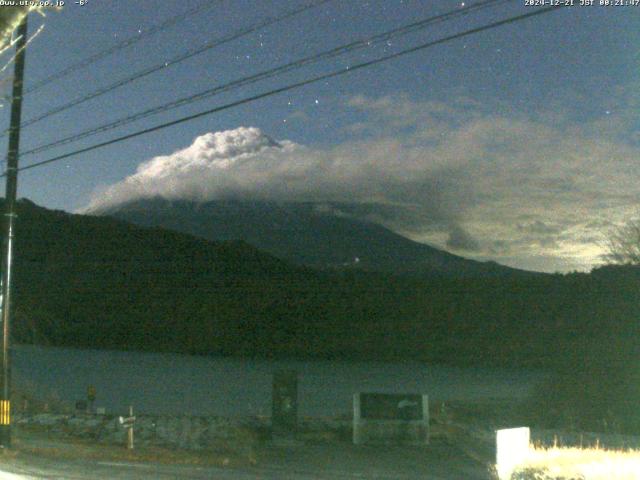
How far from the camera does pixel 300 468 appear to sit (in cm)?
1661

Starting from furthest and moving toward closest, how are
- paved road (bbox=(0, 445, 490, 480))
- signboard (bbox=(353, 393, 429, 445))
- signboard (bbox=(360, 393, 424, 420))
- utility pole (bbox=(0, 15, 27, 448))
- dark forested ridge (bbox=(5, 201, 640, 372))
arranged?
dark forested ridge (bbox=(5, 201, 640, 372)) → signboard (bbox=(360, 393, 424, 420)) → signboard (bbox=(353, 393, 429, 445)) → utility pole (bbox=(0, 15, 27, 448)) → paved road (bbox=(0, 445, 490, 480))

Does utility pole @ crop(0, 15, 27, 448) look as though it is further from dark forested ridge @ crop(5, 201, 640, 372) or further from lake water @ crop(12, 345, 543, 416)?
dark forested ridge @ crop(5, 201, 640, 372)

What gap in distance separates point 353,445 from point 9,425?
7.73m

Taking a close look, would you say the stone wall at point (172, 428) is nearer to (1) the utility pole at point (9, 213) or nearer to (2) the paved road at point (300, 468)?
(2) the paved road at point (300, 468)

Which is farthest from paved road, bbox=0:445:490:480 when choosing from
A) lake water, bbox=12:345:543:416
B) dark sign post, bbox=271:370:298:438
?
lake water, bbox=12:345:543:416

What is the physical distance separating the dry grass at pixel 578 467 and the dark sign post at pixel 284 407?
300 inches

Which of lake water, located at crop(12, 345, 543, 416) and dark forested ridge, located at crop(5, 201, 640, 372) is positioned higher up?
dark forested ridge, located at crop(5, 201, 640, 372)

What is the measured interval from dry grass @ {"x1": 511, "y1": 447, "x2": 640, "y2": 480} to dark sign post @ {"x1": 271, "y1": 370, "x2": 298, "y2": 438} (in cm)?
761

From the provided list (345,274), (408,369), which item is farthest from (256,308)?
(408,369)

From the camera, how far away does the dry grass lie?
39.9 ft

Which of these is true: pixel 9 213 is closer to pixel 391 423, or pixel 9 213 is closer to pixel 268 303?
pixel 391 423

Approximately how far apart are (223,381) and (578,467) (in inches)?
1227

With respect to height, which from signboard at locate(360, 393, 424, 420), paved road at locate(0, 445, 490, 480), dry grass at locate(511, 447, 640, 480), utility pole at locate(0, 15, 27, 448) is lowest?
paved road at locate(0, 445, 490, 480)

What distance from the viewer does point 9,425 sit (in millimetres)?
16875
